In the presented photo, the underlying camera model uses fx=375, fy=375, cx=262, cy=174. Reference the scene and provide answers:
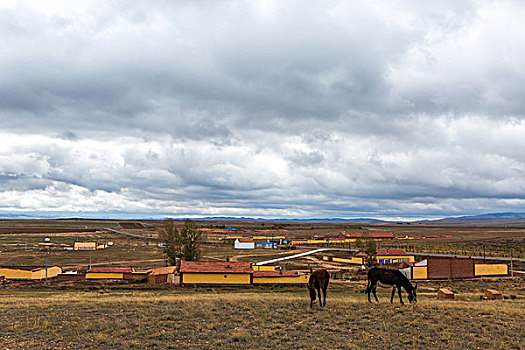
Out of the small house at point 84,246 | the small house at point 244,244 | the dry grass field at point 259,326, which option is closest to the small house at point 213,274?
the dry grass field at point 259,326

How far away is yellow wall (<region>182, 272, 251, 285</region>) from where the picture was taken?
54062 mm

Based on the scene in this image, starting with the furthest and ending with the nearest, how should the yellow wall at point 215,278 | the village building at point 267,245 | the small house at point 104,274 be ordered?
the village building at point 267,245 → the small house at point 104,274 → the yellow wall at point 215,278

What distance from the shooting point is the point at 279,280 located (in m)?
57.3

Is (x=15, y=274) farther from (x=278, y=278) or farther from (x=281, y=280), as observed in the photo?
(x=281, y=280)

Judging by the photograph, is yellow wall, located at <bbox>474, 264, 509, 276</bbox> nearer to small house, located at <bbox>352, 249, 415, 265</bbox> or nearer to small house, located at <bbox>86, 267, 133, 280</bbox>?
small house, located at <bbox>352, 249, 415, 265</bbox>

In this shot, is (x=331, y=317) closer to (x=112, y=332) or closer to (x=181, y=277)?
(x=112, y=332)

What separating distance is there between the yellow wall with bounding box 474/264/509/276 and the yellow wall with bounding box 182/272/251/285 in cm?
4490

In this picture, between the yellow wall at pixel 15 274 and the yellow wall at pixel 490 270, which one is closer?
the yellow wall at pixel 15 274

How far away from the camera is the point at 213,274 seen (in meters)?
54.8

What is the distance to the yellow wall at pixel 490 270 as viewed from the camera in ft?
231

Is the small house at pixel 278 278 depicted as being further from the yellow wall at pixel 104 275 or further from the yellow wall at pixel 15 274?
the yellow wall at pixel 15 274

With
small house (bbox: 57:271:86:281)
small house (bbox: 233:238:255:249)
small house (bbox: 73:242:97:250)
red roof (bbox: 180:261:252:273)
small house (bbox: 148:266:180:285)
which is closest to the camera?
red roof (bbox: 180:261:252:273)

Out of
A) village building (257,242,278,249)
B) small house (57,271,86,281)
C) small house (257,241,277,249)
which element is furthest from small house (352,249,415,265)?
small house (57,271,86,281)

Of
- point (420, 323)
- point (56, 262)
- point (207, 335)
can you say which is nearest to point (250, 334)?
point (207, 335)
